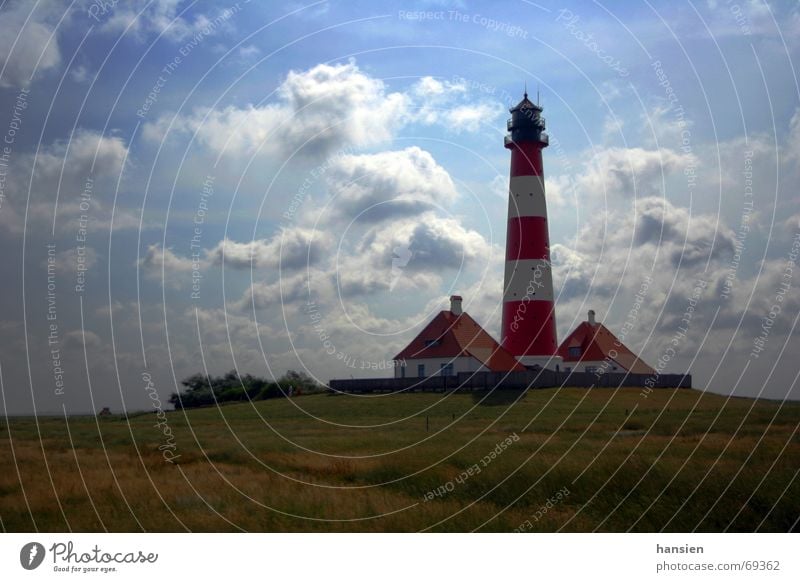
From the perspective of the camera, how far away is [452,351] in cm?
5991

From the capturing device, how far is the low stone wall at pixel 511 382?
5519 centimetres

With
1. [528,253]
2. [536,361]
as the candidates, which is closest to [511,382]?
[536,361]

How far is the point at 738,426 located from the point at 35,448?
23.3 metres

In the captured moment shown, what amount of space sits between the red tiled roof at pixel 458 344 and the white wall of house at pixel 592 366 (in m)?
6.84

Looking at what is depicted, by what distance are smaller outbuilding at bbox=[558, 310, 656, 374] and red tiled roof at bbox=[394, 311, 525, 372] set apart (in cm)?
653

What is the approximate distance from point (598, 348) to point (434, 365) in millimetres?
13178
